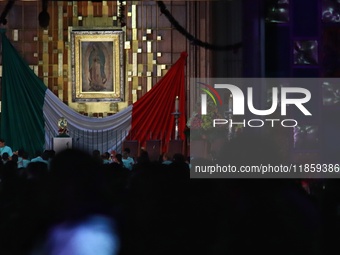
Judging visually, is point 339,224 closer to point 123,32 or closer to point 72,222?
point 72,222

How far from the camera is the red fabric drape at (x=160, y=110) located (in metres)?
20.9

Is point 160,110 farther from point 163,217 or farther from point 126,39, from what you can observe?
point 163,217

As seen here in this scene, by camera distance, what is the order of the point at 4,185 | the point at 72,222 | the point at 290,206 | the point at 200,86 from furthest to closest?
1. the point at 200,86
2. the point at 4,185
3. the point at 290,206
4. the point at 72,222

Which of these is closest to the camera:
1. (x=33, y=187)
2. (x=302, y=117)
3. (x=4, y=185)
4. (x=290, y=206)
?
(x=290, y=206)

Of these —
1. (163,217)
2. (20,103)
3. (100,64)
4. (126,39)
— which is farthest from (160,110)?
(163,217)

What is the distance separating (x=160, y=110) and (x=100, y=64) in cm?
189

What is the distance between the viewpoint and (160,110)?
20969 millimetres

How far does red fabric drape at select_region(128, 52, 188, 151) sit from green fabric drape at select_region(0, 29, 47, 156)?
2.29 meters

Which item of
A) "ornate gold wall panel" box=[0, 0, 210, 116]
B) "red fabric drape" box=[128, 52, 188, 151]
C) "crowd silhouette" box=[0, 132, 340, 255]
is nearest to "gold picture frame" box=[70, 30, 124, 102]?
"ornate gold wall panel" box=[0, 0, 210, 116]

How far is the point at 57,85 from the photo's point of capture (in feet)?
70.7

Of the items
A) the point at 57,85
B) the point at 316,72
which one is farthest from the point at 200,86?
the point at 316,72

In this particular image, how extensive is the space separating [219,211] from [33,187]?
1281mm

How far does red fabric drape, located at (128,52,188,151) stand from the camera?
20.9 metres

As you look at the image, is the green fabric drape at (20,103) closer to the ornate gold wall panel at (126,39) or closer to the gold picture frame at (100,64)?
the ornate gold wall panel at (126,39)
